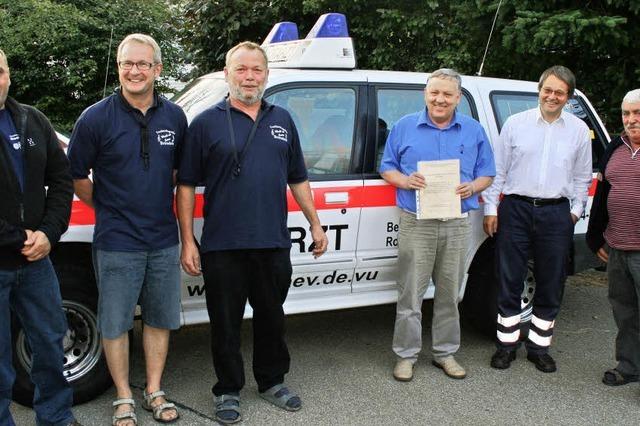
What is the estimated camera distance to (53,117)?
8.82 metres

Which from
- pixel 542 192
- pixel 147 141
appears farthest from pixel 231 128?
pixel 542 192

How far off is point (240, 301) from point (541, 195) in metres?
1.92

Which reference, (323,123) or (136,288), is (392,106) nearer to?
(323,123)

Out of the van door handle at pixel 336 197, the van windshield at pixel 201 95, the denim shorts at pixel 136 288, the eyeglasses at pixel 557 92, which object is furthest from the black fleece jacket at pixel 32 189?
the eyeglasses at pixel 557 92

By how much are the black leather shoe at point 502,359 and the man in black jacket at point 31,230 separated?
265 cm

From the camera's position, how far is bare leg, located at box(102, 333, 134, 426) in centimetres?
349

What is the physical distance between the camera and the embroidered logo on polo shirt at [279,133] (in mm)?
3496

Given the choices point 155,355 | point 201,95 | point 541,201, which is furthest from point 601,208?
point 155,355

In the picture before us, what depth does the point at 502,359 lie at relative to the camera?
4492 mm

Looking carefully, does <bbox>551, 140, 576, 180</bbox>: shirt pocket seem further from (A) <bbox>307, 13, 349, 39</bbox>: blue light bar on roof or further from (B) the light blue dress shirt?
(A) <bbox>307, 13, 349, 39</bbox>: blue light bar on roof

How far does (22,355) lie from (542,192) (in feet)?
10.0

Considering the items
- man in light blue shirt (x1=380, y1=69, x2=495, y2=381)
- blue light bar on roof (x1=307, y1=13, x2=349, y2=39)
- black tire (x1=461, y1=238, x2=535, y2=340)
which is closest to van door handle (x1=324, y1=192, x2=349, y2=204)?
man in light blue shirt (x1=380, y1=69, x2=495, y2=381)

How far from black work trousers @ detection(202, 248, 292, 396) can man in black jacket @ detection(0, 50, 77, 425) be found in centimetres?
74

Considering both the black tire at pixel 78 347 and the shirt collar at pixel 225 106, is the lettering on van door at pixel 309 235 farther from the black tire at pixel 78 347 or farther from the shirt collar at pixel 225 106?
the black tire at pixel 78 347
